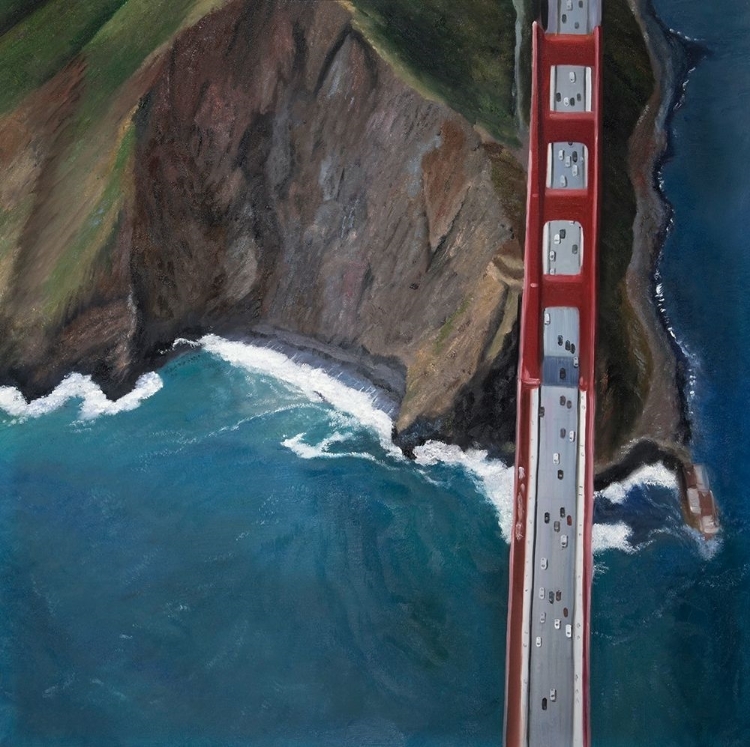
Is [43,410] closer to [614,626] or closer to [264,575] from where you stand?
[264,575]

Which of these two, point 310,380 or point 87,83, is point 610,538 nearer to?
point 310,380

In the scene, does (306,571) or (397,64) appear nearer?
(306,571)

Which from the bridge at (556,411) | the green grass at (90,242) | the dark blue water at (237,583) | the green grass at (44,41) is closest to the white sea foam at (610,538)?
the bridge at (556,411)

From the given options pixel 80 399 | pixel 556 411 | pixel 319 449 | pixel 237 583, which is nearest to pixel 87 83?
pixel 80 399

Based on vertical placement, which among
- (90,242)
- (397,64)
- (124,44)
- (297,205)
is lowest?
(90,242)

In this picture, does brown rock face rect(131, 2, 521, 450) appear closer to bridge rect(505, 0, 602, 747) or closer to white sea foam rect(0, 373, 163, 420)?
bridge rect(505, 0, 602, 747)

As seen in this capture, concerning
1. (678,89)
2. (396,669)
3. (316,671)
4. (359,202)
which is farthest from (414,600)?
(678,89)
